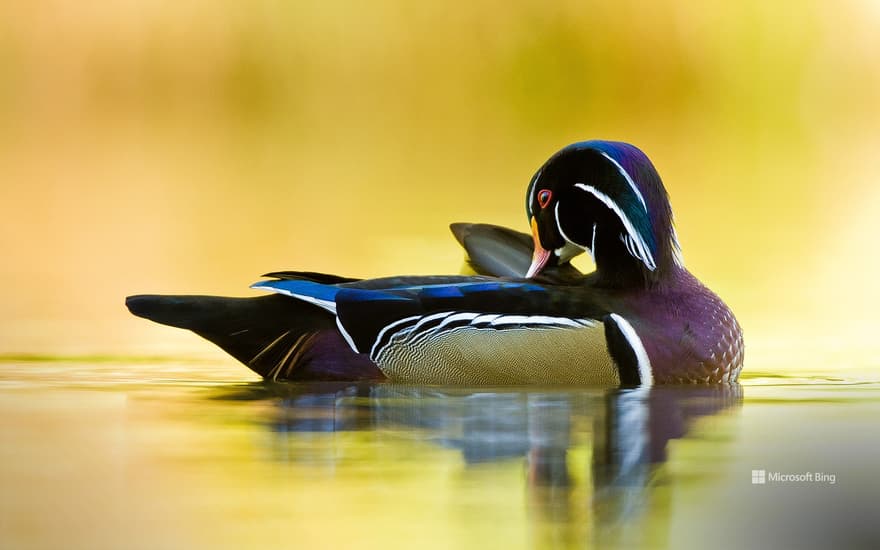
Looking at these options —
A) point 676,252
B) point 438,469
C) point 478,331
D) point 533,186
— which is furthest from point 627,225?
point 438,469

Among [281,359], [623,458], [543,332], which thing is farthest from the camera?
[281,359]

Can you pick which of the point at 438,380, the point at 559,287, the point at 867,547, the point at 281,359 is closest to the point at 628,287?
the point at 559,287

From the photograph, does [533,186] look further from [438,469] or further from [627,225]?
[438,469]

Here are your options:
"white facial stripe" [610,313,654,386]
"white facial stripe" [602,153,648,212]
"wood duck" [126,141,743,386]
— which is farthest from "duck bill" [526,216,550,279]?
"white facial stripe" [610,313,654,386]

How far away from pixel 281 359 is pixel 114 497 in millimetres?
1698

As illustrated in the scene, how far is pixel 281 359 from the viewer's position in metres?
3.43

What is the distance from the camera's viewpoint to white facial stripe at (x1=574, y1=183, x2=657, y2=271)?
340 centimetres

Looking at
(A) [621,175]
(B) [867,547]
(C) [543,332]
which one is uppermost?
(A) [621,175]

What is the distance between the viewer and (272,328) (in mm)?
3400

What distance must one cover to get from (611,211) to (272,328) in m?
0.99

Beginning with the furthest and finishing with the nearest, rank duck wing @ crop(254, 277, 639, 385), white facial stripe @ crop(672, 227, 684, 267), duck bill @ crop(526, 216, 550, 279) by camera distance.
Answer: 1. duck bill @ crop(526, 216, 550, 279)
2. white facial stripe @ crop(672, 227, 684, 267)
3. duck wing @ crop(254, 277, 639, 385)

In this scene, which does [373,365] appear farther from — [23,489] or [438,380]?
[23,489]

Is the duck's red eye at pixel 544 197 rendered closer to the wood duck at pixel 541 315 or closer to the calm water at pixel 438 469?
the wood duck at pixel 541 315

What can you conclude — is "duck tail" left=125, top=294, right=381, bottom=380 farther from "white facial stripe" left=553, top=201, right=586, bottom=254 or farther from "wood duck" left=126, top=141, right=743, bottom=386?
"white facial stripe" left=553, top=201, right=586, bottom=254
